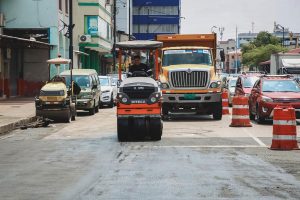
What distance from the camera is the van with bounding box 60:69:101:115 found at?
30.0m

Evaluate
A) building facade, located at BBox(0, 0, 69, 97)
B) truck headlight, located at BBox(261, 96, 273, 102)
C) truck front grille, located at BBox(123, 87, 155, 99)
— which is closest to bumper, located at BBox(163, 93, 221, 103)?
truck headlight, located at BBox(261, 96, 273, 102)

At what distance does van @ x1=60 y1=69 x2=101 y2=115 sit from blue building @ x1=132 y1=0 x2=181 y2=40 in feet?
376

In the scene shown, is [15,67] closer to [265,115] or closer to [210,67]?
[210,67]

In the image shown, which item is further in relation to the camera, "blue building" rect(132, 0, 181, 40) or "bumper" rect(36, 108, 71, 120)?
"blue building" rect(132, 0, 181, 40)

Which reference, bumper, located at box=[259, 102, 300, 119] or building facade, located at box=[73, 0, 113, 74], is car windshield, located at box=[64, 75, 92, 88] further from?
building facade, located at box=[73, 0, 113, 74]

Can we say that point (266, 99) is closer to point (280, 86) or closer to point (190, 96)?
point (280, 86)

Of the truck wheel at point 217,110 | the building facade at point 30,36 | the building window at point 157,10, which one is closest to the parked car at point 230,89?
the truck wheel at point 217,110

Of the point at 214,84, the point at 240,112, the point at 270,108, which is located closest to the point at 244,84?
the point at 214,84

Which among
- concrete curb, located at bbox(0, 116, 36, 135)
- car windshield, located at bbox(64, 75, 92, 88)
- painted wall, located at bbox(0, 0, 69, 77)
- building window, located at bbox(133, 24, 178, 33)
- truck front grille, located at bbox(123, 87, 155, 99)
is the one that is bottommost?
concrete curb, located at bbox(0, 116, 36, 135)

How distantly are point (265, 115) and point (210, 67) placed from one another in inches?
139

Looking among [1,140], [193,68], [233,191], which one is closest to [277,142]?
[233,191]

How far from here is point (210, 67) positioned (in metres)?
26.1

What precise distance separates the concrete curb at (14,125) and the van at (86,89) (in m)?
3.86

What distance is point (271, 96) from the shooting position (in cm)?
2370
